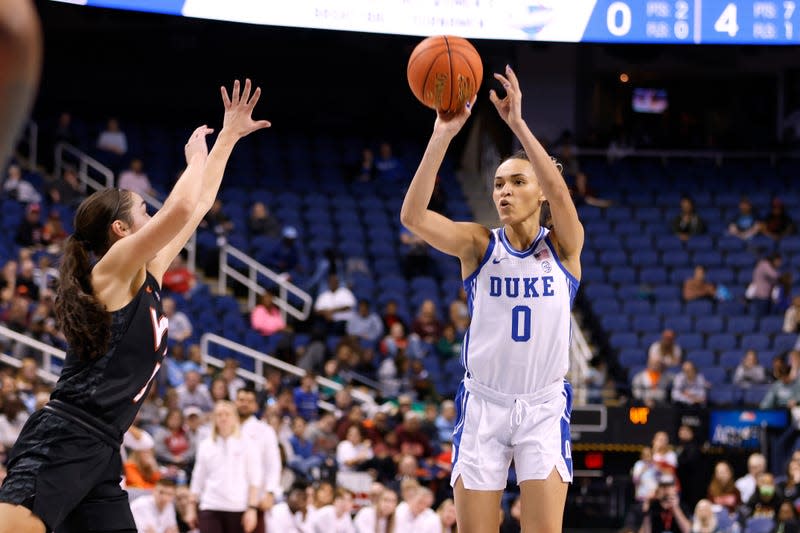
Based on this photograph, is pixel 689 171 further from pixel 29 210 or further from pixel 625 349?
pixel 29 210

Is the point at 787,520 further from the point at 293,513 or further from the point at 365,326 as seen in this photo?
the point at 365,326

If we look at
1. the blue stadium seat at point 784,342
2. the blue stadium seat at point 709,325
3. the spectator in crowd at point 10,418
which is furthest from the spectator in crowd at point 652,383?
the spectator in crowd at point 10,418

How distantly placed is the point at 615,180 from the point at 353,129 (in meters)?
4.81

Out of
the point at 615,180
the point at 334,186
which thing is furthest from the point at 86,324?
the point at 615,180

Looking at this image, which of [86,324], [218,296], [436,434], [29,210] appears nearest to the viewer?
[86,324]

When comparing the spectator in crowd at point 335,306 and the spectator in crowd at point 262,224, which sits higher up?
the spectator in crowd at point 262,224

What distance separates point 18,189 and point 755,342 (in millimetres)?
9603

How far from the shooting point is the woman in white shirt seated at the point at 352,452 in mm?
12055

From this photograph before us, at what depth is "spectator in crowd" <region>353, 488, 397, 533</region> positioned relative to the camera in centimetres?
1016

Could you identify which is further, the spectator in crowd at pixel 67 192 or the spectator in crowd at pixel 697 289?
the spectator in crowd at pixel 697 289

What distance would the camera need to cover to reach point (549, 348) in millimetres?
4707

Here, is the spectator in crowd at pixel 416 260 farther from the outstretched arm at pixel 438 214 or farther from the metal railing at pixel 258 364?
the outstretched arm at pixel 438 214

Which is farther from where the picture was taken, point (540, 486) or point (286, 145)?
point (286, 145)

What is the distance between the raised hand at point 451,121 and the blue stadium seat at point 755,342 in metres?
12.4
